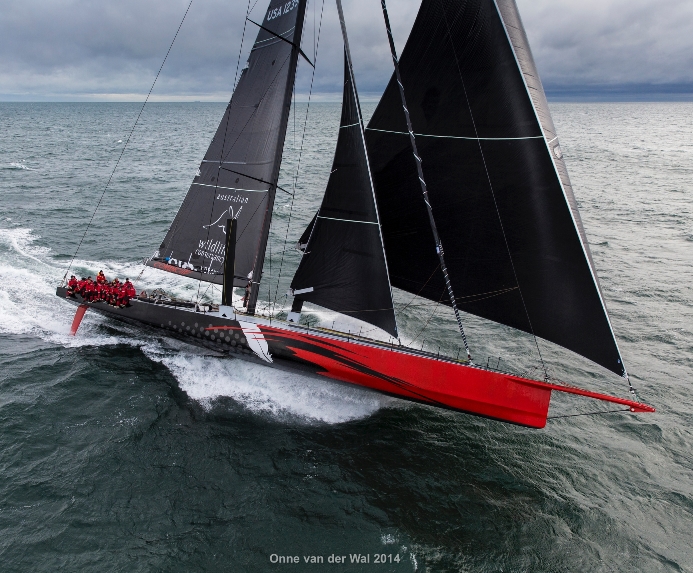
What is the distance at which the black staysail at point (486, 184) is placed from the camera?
12.1 metres

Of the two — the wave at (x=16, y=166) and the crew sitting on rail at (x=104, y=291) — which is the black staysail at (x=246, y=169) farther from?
the wave at (x=16, y=166)

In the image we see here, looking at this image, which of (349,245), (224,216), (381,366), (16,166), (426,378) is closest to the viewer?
(426,378)

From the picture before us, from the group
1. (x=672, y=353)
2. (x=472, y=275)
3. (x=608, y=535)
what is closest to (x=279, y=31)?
(x=472, y=275)

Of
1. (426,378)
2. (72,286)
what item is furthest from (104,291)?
(426,378)

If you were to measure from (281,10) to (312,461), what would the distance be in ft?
41.6

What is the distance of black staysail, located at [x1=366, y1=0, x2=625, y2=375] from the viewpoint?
39.8 ft

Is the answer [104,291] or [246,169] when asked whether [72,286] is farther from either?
[246,169]

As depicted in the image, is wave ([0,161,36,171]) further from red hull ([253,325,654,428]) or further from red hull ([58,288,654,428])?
red hull ([253,325,654,428])

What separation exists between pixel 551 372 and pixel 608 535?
683 centimetres

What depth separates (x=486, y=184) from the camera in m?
13.4

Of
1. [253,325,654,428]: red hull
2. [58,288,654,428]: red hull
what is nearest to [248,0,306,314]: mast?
[58,288,654,428]: red hull

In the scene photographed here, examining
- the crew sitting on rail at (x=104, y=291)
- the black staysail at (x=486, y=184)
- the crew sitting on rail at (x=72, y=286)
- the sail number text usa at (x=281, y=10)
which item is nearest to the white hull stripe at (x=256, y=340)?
the black staysail at (x=486, y=184)

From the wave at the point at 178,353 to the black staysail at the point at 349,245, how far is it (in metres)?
2.51

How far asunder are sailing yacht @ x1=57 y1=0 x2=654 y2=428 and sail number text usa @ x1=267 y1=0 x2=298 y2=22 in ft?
0.21
